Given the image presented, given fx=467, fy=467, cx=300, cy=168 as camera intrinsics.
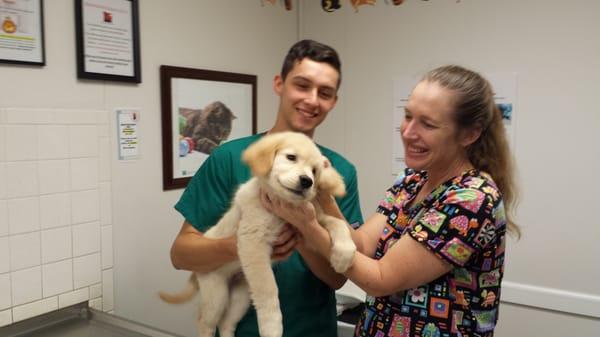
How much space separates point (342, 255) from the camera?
1.06 metres

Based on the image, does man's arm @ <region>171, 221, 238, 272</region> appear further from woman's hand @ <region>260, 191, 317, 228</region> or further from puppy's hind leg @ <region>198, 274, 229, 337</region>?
woman's hand @ <region>260, 191, 317, 228</region>

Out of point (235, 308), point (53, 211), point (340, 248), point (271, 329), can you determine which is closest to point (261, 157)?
point (340, 248)

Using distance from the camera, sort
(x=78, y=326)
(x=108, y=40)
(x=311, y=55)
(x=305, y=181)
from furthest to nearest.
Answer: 1. (x=108, y=40)
2. (x=78, y=326)
3. (x=311, y=55)
4. (x=305, y=181)

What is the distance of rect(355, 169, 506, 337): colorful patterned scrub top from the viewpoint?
1.05 m

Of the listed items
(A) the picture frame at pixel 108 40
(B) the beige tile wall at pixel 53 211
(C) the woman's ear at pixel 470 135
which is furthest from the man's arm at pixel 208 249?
(A) the picture frame at pixel 108 40

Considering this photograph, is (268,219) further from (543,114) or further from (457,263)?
(543,114)

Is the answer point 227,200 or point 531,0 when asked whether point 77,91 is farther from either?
point 531,0

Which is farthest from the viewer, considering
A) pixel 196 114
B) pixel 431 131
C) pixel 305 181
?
pixel 196 114

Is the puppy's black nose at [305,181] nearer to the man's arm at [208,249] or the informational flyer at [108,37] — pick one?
the man's arm at [208,249]

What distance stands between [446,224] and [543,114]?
1566mm

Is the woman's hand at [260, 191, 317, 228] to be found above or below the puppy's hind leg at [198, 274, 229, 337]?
above

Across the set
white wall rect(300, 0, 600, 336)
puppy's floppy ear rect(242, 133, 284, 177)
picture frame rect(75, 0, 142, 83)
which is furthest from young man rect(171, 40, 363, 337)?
white wall rect(300, 0, 600, 336)

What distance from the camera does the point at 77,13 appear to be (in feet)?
5.75

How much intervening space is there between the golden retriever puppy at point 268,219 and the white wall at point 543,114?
1.61m
